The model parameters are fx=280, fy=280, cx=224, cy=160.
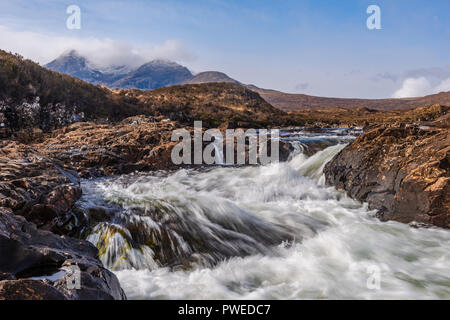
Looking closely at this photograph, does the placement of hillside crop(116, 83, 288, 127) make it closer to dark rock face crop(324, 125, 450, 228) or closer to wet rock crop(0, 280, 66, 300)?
dark rock face crop(324, 125, 450, 228)

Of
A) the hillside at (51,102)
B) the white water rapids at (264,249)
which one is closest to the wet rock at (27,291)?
the white water rapids at (264,249)

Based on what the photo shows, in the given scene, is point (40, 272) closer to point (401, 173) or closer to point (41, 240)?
point (41, 240)

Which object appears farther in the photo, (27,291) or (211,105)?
(211,105)

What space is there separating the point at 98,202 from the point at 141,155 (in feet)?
21.0

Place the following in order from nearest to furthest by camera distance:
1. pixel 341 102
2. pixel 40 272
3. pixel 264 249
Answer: pixel 40 272
pixel 264 249
pixel 341 102

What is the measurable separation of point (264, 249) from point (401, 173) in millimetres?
4051

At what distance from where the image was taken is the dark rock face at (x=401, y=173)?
20.6 ft

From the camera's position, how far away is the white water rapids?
180 inches

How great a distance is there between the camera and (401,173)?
7016 millimetres

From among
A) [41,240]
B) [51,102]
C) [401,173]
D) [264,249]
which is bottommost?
[264,249]

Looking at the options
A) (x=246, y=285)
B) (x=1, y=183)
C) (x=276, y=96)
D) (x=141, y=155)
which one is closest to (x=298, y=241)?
(x=246, y=285)

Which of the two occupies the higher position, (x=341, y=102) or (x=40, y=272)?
(x=341, y=102)

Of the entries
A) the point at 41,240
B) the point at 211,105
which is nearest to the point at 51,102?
the point at 41,240

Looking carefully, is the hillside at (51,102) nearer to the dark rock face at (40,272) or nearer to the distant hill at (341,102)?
the dark rock face at (40,272)
